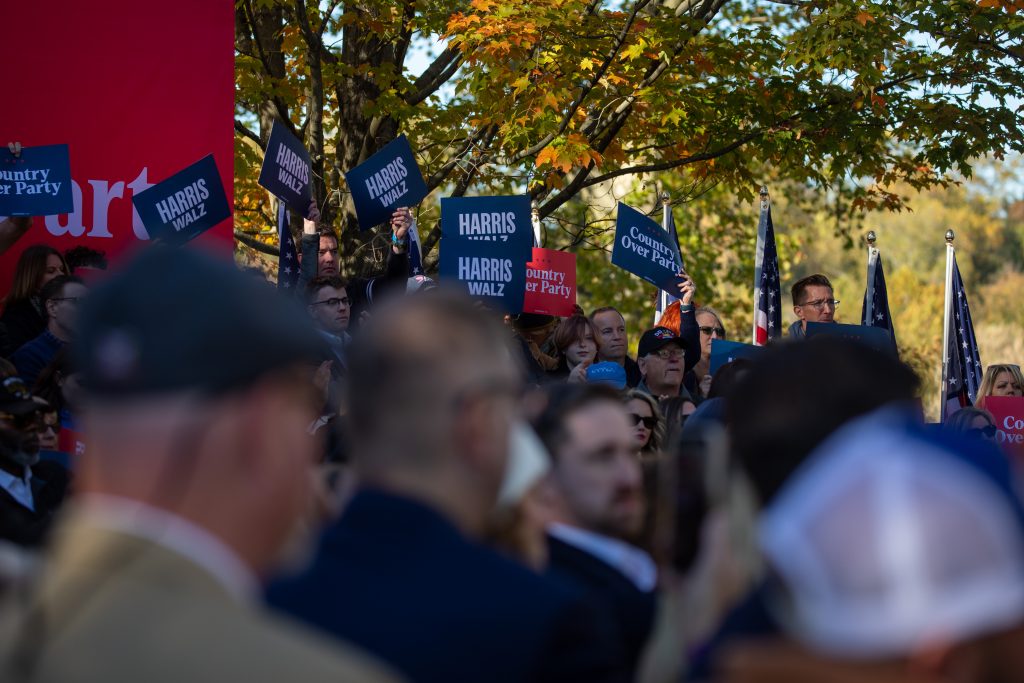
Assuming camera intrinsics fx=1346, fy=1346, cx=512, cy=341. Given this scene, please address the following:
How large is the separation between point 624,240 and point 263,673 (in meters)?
8.60

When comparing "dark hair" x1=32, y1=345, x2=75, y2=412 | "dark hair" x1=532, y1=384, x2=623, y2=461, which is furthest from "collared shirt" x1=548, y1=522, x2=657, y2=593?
"dark hair" x1=32, y1=345, x2=75, y2=412

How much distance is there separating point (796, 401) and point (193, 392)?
84 cm

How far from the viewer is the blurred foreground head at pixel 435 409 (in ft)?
7.31

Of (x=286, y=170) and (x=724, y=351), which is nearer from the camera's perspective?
(x=724, y=351)

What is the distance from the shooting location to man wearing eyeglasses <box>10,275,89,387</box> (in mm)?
6781

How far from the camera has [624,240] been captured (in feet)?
32.3

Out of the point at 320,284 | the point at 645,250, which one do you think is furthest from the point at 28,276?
the point at 645,250

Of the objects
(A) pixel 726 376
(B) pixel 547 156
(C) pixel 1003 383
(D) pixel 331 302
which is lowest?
(A) pixel 726 376

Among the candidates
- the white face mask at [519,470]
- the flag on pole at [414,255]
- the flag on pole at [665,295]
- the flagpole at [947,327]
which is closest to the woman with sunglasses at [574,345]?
the flag on pole at [414,255]

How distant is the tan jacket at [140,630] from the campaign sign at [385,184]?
7506mm

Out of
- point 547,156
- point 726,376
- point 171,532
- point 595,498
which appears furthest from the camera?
point 547,156

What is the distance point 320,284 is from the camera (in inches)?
301

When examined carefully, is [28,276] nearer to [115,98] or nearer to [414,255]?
[115,98]

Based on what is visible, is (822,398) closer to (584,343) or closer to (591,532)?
(591,532)
